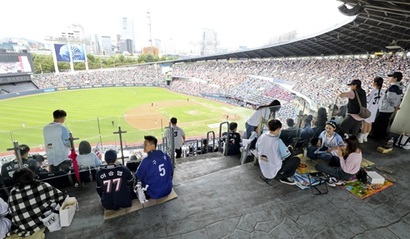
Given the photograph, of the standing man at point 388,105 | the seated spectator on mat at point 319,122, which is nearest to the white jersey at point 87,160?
the seated spectator on mat at point 319,122

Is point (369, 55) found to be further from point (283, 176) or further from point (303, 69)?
point (283, 176)

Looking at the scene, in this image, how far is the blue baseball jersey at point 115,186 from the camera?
2990 mm

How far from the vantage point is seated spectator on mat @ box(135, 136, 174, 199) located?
3.20 meters

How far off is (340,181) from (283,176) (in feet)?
3.45

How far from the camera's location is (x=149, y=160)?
3.20 m

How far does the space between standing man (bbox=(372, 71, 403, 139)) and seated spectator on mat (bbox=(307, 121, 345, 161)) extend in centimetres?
231

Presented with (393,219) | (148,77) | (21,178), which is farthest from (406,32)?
(148,77)

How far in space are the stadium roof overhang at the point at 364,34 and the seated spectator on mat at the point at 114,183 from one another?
7.95m

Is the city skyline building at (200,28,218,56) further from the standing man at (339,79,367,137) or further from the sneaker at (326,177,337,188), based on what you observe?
the sneaker at (326,177,337,188)

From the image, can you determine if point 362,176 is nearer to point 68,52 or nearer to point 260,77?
point 260,77

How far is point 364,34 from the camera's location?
54.8ft

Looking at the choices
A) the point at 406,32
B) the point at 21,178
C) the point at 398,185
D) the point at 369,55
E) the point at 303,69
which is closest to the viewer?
the point at 21,178

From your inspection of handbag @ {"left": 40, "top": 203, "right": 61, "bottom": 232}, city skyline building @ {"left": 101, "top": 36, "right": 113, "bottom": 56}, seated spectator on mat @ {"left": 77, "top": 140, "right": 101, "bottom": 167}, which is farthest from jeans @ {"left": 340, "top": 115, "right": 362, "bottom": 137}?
city skyline building @ {"left": 101, "top": 36, "right": 113, "bottom": 56}

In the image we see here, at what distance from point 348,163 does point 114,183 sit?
154 inches
